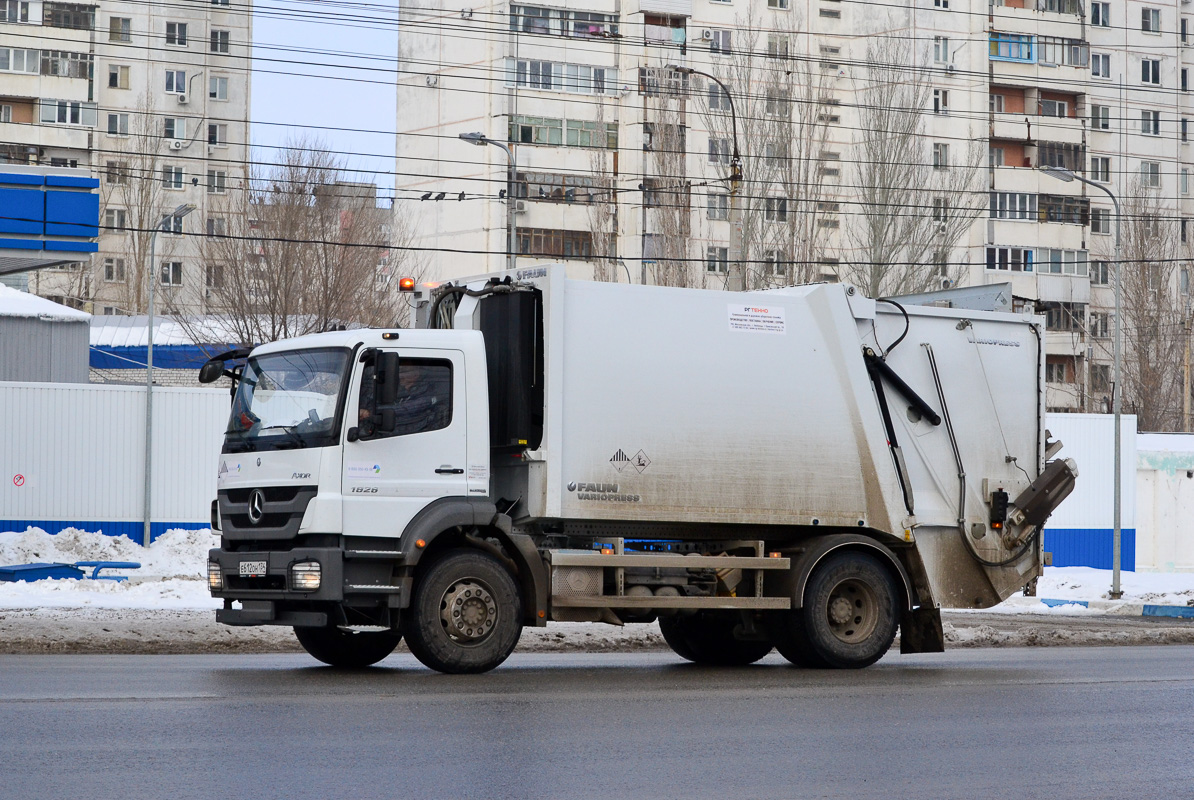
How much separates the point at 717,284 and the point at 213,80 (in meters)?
34.7

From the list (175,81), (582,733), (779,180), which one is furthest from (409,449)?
(175,81)

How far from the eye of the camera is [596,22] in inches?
2911

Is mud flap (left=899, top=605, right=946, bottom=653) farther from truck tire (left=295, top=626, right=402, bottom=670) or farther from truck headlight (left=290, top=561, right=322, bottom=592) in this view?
truck headlight (left=290, top=561, right=322, bottom=592)

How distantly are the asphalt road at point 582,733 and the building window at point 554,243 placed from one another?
5698 cm

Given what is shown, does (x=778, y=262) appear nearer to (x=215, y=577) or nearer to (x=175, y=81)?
(x=215, y=577)

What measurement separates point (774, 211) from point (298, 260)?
15.2 meters

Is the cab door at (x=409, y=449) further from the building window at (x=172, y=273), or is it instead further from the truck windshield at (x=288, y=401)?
the building window at (x=172, y=273)

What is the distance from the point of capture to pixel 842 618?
1473 cm

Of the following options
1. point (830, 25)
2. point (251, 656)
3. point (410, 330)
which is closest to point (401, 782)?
point (410, 330)

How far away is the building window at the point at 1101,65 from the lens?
8469 centimetres

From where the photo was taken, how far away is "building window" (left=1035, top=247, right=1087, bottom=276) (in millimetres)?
77938

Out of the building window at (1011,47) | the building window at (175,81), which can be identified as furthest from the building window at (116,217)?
the building window at (1011,47)

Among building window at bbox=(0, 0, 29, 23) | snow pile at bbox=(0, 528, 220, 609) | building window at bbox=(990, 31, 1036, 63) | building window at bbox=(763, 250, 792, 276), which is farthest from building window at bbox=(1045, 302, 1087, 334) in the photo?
snow pile at bbox=(0, 528, 220, 609)

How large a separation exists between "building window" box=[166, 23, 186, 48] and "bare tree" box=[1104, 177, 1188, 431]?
4867cm
